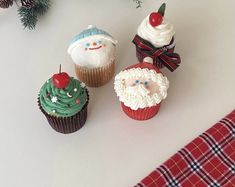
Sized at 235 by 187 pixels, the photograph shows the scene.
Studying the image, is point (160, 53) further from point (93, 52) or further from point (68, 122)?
point (68, 122)

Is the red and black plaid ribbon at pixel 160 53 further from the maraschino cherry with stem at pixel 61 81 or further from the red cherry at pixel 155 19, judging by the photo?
the maraschino cherry with stem at pixel 61 81

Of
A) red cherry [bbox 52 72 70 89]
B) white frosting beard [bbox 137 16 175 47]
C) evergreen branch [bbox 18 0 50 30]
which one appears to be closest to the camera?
red cherry [bbox 52 72 70 89]

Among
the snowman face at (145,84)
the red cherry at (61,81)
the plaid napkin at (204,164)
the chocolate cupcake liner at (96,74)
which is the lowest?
the plaid napkin at (204,164)

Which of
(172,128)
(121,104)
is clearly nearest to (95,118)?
(121,104)

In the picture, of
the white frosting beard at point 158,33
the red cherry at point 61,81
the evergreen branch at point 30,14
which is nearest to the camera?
the red cherry at point 61,81

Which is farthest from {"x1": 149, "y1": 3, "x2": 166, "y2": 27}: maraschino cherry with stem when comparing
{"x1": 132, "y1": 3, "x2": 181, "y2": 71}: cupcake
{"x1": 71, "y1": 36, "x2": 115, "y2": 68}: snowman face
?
{"x1": 71, "y1": 36, "x2": 115, "y2": 68}: snowman face

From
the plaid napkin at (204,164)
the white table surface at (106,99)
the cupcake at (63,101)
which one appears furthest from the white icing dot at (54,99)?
the plaid napkin at (204,164)

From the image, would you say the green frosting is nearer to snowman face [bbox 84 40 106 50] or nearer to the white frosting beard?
snowman face [bbox 84 40 106 50]

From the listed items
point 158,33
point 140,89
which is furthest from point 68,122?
point 158,33
